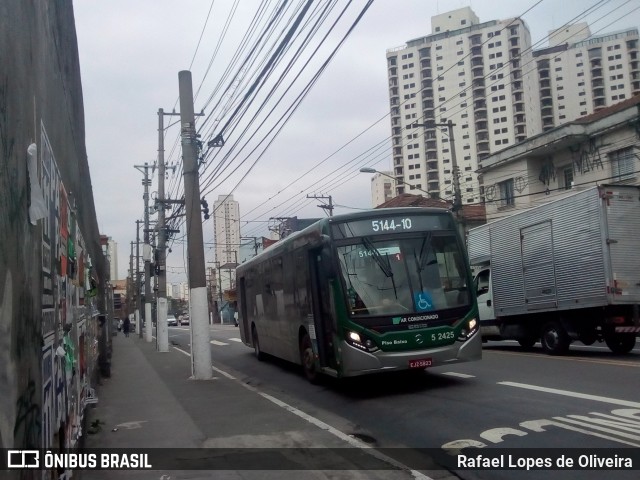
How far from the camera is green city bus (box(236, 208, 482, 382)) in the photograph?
1098cm

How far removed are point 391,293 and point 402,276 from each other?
357 mm

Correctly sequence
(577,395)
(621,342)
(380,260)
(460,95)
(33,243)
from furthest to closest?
(460,95) < (621,342) < (380,260) < (577,395) < (33,243)

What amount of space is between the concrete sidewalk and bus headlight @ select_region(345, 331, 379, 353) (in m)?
1.45

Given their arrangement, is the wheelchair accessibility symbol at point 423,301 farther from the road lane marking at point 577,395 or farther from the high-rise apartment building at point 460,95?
the high-rise apartment building at point 460,95

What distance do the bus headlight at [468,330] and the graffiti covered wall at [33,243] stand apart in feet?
22.4

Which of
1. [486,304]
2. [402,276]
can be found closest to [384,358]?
[402,276]

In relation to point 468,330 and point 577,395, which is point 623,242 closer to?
point 468,330

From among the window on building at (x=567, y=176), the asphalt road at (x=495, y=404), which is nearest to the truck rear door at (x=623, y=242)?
the asphalt road at (x=495, y=404)

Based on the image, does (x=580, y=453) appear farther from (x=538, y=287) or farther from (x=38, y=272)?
(x=538, y=287)

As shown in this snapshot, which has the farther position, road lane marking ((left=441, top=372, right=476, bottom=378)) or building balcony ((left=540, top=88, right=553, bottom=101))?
building balcony ((left=540, top=88, right=553, bottom=101))

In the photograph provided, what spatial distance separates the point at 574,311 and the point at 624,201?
2.88 meters

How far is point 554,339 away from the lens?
16.5 meters

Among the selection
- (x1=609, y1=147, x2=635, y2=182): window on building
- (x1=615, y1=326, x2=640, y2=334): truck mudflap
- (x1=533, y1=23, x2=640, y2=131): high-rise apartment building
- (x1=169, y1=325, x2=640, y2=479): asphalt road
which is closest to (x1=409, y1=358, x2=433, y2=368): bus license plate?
(x1=169, y1=325, x2=640, y2=479): asphalt road

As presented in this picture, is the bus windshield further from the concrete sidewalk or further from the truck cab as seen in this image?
the truck cab
